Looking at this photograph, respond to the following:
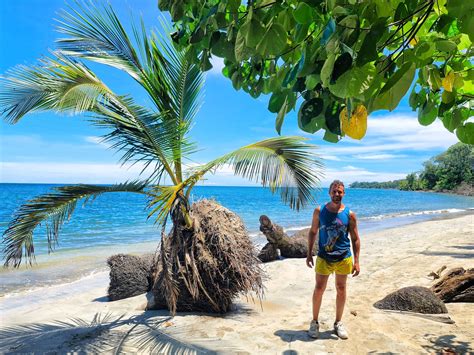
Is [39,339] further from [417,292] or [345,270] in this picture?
[417,292]

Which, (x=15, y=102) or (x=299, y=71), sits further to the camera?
(x=15, y=102)

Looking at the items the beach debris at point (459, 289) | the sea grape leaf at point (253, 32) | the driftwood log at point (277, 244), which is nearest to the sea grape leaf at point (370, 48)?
the sea grape leaf at point (253, 32)

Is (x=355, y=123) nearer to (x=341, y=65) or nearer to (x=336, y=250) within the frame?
(x=341, y=65)

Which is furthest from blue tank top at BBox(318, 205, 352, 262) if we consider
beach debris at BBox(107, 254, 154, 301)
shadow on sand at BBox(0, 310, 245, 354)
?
beach debris at BBox(107, 254, 154, 301)

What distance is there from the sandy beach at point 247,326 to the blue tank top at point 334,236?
95 cm

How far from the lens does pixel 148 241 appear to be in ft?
52.0

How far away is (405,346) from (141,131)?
3.92 metres

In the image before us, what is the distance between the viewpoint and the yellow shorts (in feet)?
12.3

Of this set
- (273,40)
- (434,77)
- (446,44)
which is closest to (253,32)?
(273,40)

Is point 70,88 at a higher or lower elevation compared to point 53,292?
higher

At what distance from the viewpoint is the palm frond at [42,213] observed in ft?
12.3

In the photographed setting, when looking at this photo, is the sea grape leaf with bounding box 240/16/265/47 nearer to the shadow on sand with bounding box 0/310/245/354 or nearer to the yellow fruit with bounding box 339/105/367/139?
the yellow fruit with bounding box 339/105/367/139

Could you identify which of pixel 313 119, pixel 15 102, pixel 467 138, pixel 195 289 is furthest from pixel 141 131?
pixel 467 138

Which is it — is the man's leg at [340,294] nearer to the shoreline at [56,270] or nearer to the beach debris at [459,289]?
the beach debris at [459,289]
